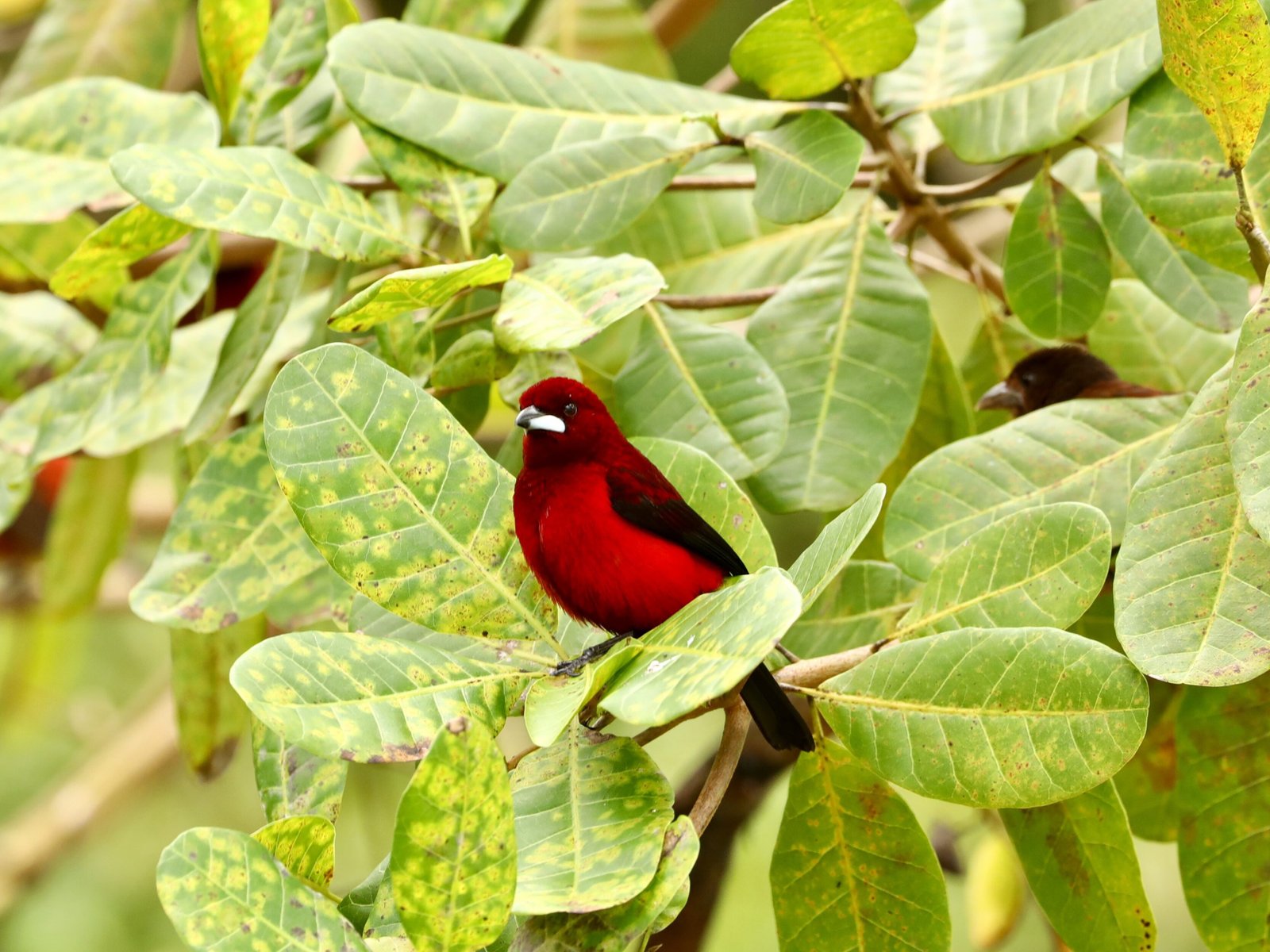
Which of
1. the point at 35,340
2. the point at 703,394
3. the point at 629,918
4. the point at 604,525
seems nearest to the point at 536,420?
the point at 604,525

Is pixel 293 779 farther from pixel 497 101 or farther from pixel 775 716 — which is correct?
pixel 497 101

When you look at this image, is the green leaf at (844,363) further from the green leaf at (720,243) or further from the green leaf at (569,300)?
the green leaf at (720,243)

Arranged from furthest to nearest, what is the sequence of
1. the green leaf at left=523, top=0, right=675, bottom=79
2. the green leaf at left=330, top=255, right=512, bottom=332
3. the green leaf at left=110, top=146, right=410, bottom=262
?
1. the green leaf at left=523, top=0, right=675, bottom=79
2. the green leaf at left=110, top=146, right=410, bottom=262
3. the green leaf at left=330, top=255, right=512, bottom=332

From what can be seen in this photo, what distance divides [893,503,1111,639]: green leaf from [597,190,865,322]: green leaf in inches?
38.1

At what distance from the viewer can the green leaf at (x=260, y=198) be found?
1.43 meters

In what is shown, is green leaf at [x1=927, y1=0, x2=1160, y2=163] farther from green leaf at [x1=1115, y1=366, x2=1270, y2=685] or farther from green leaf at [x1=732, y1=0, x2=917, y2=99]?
green leaf at [x1=1115, y1=366, x2=1270, y2=685]

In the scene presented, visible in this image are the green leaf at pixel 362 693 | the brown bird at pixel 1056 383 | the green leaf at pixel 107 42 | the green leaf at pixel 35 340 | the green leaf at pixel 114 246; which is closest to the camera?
the green leaf at pixel 362 693

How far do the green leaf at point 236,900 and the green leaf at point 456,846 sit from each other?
0.10 meters

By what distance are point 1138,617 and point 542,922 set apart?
0.63m

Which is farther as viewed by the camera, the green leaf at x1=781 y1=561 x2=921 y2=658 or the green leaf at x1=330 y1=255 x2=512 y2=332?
the green leaf at x1=781 y1=561 x2=921 y2=658

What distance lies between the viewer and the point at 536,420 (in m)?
1.80

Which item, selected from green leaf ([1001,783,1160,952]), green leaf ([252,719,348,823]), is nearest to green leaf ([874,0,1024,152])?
green leaf ([1001,783,1160,952])

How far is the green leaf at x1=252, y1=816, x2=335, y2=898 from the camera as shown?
1.14 metres

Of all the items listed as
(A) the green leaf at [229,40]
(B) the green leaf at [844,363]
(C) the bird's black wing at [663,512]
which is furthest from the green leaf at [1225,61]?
(A) the green leaf at [229,40]
